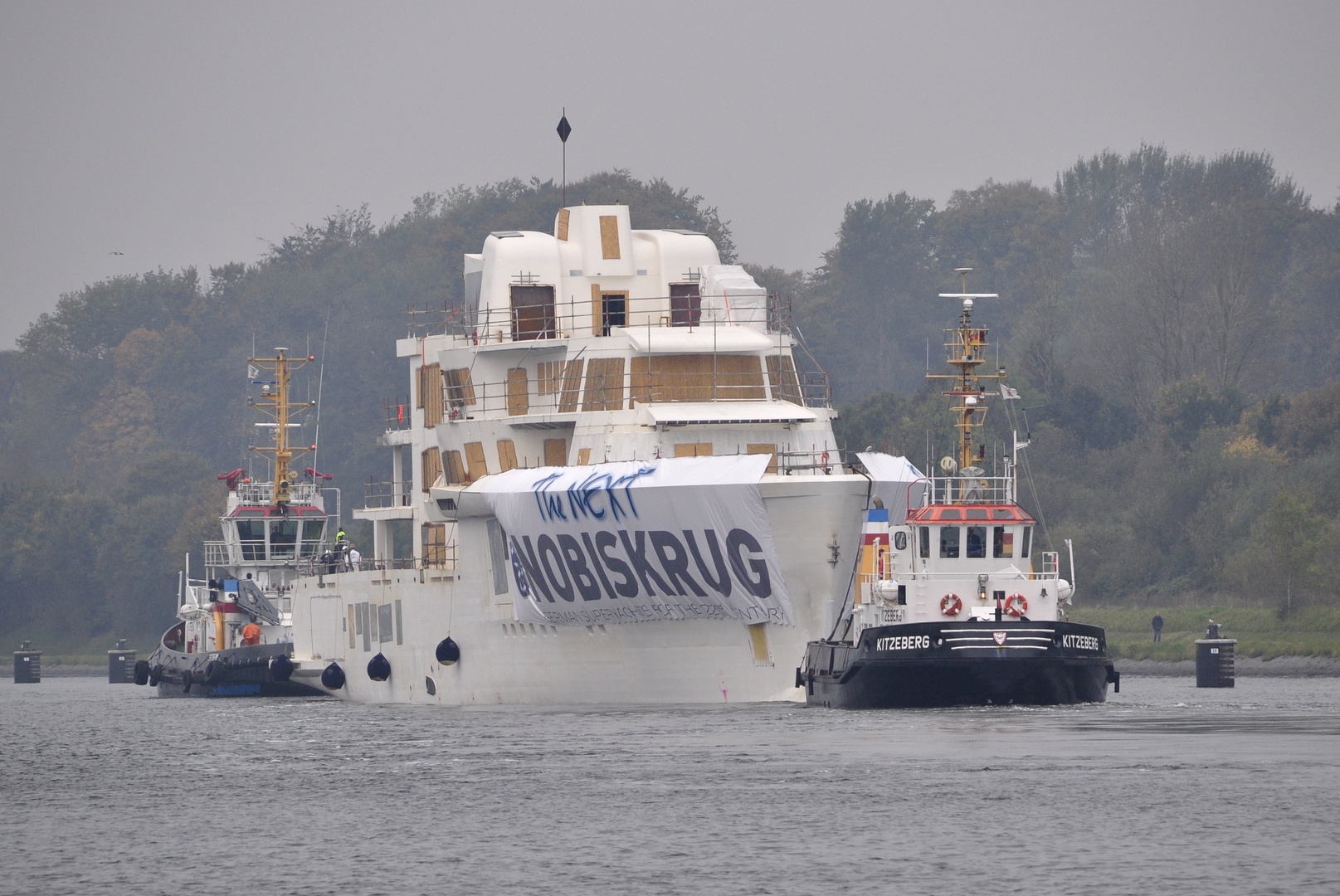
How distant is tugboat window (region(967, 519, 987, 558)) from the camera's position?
53.2 meters

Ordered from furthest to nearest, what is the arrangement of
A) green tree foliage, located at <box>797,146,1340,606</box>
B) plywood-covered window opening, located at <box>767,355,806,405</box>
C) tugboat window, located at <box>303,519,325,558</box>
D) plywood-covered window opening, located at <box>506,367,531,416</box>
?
green tree foliage, located at <box>797,146,1340,606</box>, tugboat window, located at <box>303,519,325,558</box>, plywood-covered window opening, located at <box>506,367,531,416</box>, plywood-covered window opening, located at <box>767,355,806,405</box>

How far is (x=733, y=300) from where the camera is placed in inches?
2579

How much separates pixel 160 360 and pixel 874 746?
437 feet

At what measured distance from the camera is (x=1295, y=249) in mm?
142625

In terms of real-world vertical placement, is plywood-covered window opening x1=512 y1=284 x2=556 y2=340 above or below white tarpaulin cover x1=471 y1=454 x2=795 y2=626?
above

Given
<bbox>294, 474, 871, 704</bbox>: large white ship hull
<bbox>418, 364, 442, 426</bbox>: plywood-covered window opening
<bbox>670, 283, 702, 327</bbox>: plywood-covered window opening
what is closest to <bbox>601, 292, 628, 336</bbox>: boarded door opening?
<bbox>670, 283, 702, 327</bbox>: plywood-covered window opening

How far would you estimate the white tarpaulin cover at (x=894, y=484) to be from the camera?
57781mm

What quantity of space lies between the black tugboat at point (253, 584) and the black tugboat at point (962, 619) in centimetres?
3083

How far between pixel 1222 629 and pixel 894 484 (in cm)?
3291

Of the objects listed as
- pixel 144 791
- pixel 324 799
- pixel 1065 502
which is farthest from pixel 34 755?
pixel 1065 502

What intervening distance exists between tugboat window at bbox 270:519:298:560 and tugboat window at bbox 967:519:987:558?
39796 mm

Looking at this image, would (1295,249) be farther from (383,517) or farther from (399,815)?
(399,815)

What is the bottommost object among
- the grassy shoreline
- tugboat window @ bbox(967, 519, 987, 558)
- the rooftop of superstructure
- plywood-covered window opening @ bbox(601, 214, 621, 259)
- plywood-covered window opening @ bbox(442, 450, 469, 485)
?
the grassy shoreline

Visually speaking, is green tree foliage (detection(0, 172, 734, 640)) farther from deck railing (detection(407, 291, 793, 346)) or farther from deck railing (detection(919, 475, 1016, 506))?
deck railing (detection(919, 475, 1016, 506))
